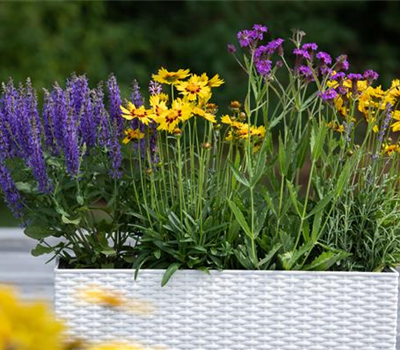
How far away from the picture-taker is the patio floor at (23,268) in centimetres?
354

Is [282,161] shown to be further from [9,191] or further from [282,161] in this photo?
[9,191]

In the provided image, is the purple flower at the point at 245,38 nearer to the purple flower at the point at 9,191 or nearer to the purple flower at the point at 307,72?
the purple flower at the point at 307,72

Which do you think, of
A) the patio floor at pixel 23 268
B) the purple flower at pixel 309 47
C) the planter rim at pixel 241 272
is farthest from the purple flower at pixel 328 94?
the patio floor at pixel 23 268

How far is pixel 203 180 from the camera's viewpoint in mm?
2350

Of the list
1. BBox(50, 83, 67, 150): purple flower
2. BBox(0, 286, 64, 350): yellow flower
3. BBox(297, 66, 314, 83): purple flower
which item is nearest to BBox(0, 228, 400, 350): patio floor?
BBox(50, 83, 67, 150): purple flower

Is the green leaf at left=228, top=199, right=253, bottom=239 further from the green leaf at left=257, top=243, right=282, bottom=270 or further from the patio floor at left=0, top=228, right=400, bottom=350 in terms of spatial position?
the patio floor at left=0, top=228, right=400, bottom=350

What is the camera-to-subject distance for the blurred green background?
6648 mm

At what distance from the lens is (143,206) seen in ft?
7.32

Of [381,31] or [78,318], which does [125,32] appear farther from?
[78,318]

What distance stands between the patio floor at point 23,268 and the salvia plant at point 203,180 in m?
1.02

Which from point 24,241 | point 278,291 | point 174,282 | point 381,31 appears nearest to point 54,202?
point 174,282

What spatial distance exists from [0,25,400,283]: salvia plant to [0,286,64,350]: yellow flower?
1.49m

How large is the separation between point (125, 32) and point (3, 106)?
500cm

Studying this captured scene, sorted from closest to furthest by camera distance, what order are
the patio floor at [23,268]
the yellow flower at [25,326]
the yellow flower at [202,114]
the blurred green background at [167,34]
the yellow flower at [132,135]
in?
the yellow flower at [25,326] → the yellow flower at [202,114] → the yellow flower at [132,135] → the patio floor at [23,268] → the blurred green background at [167,34]
